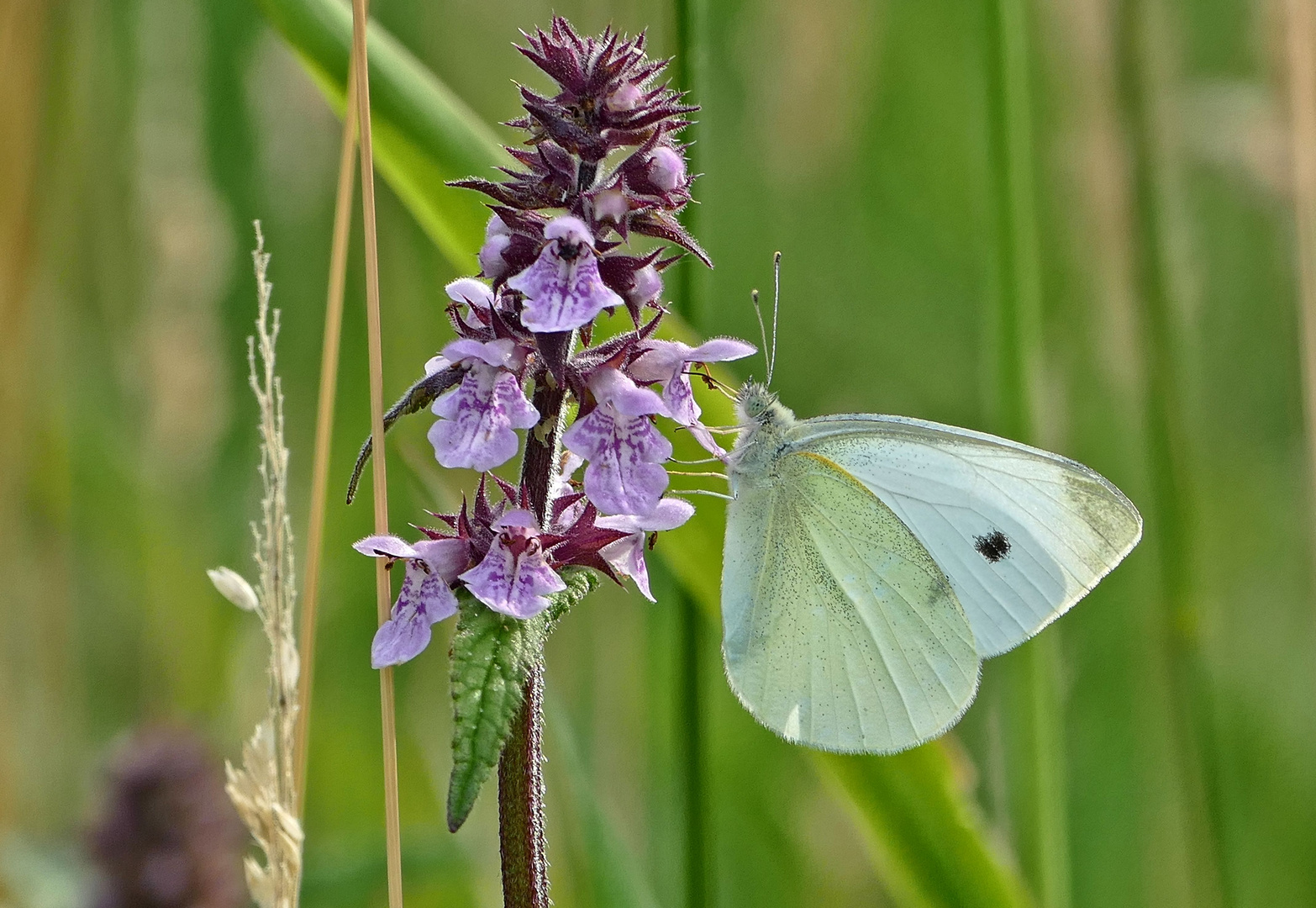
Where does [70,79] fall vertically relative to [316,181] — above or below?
above

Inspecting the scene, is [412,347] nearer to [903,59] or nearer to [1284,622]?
[903,59]

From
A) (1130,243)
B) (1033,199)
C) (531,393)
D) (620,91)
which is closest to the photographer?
(620,91)

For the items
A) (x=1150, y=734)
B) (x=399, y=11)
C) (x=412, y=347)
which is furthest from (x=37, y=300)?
(x=1150, y=734)

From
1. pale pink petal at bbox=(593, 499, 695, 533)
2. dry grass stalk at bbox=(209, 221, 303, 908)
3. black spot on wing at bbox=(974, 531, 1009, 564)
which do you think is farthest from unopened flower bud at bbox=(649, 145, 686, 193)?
black spot on wing at bbox=(974, 531, 1009, 564)

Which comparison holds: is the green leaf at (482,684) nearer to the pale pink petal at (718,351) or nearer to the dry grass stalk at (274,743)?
the dry grass stalk at (274,743)

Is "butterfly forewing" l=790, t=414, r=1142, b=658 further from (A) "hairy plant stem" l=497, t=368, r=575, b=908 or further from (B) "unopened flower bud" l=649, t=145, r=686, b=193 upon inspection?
(A) "hairy plant stem" l=497, t=368, r=575, b=908

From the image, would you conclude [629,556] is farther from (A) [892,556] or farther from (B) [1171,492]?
(B) [1171,492]
